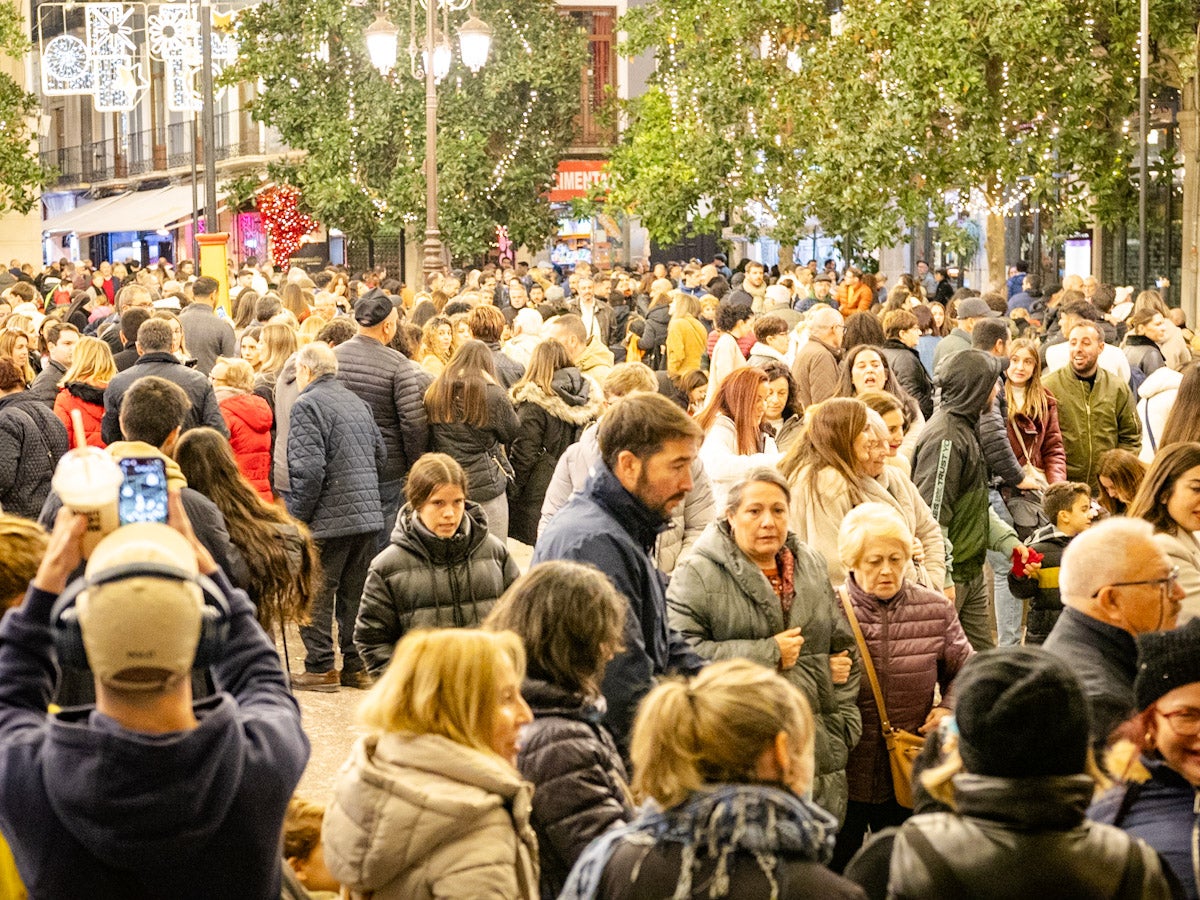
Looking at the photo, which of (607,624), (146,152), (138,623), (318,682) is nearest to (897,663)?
(607,624)

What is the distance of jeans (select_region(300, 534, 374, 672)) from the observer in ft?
30.1

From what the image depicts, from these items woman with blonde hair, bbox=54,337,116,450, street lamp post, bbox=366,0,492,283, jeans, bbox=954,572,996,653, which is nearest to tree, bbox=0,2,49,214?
street lamp post, bbox=366,0,492,283

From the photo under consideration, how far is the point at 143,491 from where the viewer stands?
3.84 metres

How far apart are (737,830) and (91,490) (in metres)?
1.31

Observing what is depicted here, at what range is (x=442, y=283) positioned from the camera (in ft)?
59.3

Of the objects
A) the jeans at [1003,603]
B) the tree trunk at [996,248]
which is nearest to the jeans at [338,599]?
the jeans at [1003,603]

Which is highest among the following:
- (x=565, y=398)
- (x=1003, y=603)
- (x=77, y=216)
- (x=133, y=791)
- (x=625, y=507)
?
(x=77, y=216)

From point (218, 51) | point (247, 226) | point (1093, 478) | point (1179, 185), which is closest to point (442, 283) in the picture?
point (1093, 478)

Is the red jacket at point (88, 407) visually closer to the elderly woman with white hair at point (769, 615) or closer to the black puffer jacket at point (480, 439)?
the black puffer jacket at point (480, 439)

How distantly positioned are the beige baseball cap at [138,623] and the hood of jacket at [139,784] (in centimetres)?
11

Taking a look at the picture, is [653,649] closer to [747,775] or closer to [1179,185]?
[747,775]

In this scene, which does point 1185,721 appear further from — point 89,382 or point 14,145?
point 14,145

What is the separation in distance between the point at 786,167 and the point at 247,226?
19442 millimetres

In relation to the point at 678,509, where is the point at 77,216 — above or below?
above
